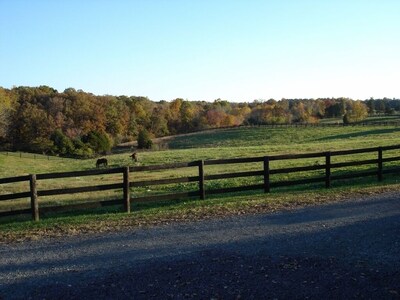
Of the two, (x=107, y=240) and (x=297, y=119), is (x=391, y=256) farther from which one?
(x=297, y=119)

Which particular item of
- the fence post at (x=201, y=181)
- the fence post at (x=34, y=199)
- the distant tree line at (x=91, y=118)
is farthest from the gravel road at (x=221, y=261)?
the distant tree line at (x=91, y=118)

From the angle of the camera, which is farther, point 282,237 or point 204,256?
point 282,237

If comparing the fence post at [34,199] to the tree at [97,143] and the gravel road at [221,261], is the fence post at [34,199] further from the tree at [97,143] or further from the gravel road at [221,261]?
the tree at [97,143]

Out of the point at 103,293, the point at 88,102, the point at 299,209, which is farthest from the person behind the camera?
the point at 88,102

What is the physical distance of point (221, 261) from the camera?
7.79m

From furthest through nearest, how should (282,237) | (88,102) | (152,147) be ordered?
1. (88,102)
2. (152,147)
3. (282,237)

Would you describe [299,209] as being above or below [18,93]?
below

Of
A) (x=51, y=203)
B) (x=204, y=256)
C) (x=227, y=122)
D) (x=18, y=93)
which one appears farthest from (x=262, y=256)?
(x=227, y=122)

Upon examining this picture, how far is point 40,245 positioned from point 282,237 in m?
5.08

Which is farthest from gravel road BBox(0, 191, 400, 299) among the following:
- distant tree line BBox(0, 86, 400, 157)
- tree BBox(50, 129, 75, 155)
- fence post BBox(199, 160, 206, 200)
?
A: tree BBox(50, 129, 75, 155)

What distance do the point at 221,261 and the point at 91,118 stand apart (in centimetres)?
10746

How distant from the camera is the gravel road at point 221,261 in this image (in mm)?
6465

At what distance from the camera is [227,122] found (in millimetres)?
144125

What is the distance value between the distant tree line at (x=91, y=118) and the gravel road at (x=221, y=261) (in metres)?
70.9
